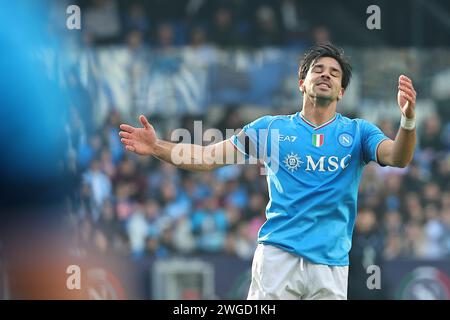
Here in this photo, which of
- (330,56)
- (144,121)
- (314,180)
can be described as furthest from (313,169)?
(144,121)

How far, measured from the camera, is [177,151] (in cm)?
664

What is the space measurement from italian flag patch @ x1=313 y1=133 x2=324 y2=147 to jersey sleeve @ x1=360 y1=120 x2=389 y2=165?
271 millimetres

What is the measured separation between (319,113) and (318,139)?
19 cm

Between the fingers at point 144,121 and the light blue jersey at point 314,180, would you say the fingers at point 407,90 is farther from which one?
the fingers at point 144,121

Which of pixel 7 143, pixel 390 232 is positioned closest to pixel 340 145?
pixel 7 143

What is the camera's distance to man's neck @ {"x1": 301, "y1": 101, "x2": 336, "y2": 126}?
254 inches

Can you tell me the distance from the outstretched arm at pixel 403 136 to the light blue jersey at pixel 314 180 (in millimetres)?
99

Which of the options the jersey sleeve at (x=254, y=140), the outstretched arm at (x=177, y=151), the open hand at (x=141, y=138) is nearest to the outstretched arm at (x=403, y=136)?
the jersey sleeve at (x=254, y=140)

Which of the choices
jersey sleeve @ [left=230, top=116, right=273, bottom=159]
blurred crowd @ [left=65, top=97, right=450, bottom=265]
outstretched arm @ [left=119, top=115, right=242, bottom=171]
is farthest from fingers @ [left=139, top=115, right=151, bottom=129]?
blurred crowd @ [left=65, top=97, right=450, bottom=265]

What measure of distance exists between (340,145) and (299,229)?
2.02 feet

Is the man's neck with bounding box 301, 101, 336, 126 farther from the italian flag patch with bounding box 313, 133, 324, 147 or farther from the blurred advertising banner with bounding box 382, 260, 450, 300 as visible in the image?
the blurred advertising banner with bounding box 382, 260, 450, 300

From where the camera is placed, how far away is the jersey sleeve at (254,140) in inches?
258

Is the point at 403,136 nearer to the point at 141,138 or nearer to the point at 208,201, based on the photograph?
the point at 141,138

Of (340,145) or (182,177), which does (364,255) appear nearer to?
(182,177)
